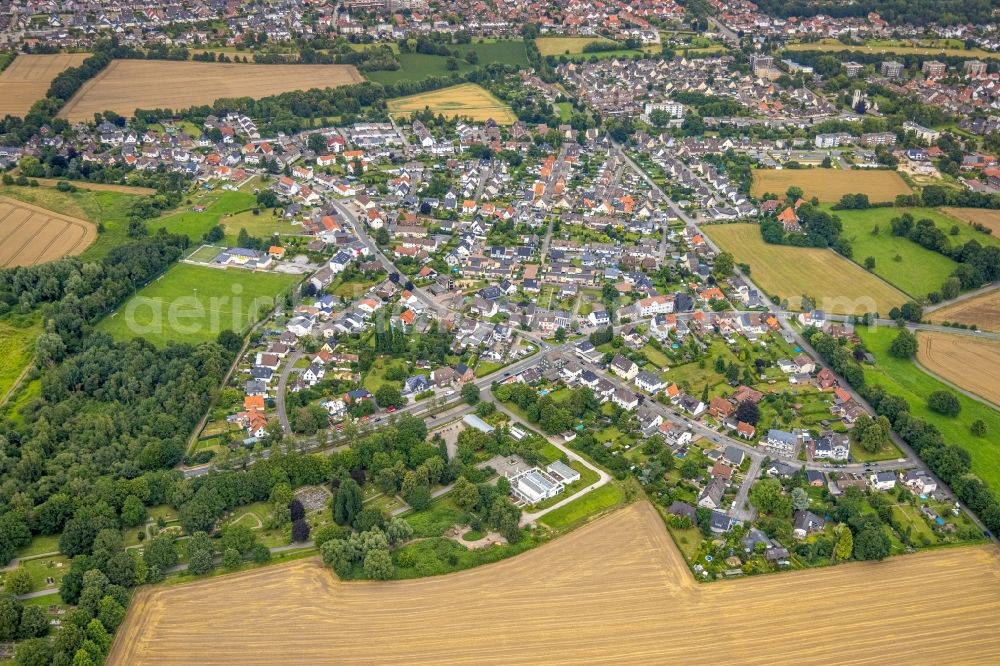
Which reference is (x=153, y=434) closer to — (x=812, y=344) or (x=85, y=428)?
(x=85, y=428)

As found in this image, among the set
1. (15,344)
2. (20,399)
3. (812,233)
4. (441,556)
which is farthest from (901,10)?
(20,399)

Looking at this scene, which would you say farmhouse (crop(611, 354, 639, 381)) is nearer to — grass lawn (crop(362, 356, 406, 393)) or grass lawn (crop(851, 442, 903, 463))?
grass lawn (crop(362, 356, 406, 393))

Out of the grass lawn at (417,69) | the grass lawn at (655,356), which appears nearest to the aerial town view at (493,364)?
the grass lawn at (655,356)

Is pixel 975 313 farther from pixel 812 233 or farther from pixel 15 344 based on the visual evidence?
pixel 15 344

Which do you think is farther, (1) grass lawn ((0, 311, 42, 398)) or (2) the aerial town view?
(1) grass lawn ((0, 311, 42, 398))

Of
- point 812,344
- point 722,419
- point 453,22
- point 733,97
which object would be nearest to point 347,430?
point 722,419

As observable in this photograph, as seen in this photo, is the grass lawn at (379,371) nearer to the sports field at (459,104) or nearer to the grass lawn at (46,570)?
the grass lawn at (46,570)

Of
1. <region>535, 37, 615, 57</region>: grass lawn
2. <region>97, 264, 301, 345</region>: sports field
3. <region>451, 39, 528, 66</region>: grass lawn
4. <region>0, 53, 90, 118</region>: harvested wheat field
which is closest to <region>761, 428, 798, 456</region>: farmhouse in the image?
<region>97, 264, 301, 345</region>: sports field
